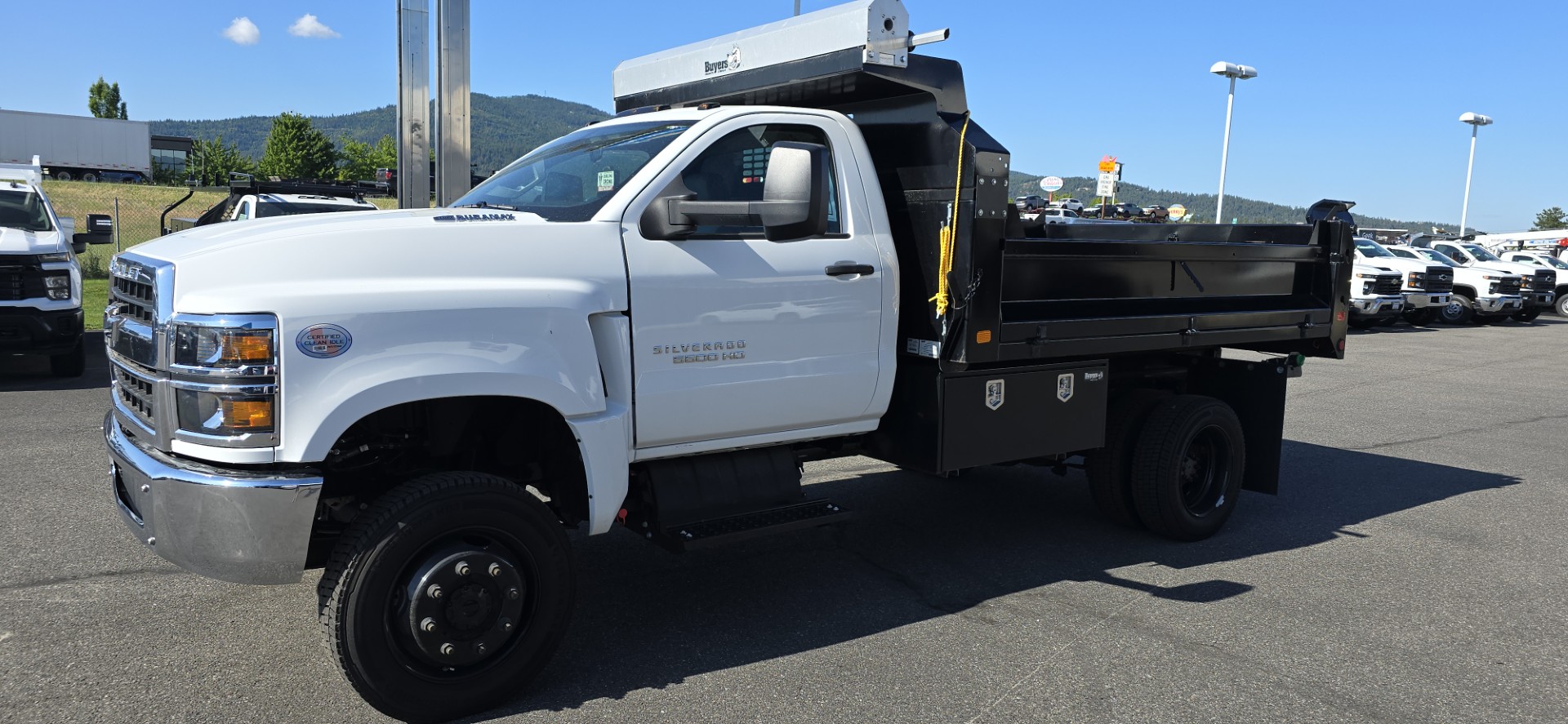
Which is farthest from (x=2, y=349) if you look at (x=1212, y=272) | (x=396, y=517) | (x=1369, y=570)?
(x=1369, y=570)

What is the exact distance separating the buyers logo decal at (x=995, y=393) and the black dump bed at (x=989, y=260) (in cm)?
10

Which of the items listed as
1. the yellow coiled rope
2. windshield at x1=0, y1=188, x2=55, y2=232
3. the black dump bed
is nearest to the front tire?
the yellow coiled rope

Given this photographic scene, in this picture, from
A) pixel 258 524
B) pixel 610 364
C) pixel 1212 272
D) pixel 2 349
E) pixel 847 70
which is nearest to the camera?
pixel 258 524

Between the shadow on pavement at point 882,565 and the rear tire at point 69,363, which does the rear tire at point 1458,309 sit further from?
the rear tire at point 69,363

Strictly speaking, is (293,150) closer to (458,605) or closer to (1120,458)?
(1120,458)


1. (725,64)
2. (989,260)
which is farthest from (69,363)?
(989,260)

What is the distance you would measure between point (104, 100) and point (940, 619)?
137115 millimetres

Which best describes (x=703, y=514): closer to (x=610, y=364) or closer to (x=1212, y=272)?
(x=610, y=364)

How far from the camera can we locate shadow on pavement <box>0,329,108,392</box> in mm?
9633

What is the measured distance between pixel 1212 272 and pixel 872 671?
321 centimetres

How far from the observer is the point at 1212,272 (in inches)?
231

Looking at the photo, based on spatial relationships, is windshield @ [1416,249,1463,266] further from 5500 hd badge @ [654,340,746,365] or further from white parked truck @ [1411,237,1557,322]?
5500 hd badge @ [654,340,746,365]

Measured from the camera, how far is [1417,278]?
901 inches

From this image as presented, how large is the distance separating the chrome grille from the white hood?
23.2 ft
